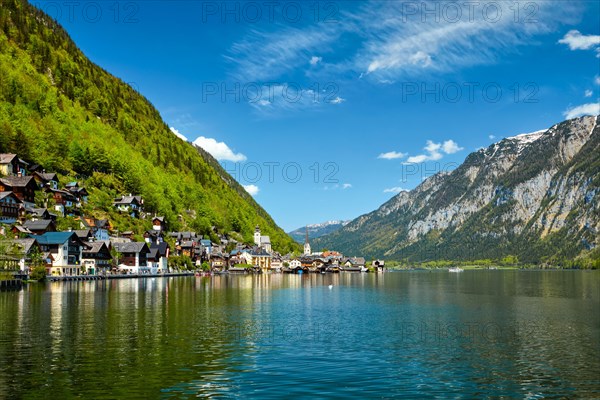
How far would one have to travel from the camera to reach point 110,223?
18638 centimetres

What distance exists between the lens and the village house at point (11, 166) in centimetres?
16262

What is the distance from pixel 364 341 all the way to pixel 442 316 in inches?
955

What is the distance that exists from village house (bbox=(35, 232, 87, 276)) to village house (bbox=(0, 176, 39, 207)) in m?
21.5

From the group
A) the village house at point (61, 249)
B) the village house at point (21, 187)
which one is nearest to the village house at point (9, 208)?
the village house at point (21, 187)

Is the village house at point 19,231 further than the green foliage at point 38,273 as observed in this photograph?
Yes

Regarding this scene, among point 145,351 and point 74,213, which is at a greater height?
point 74,213

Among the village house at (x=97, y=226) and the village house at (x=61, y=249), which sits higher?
the village house at (x=97, y=226)

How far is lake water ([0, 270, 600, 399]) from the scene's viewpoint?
30438 mm

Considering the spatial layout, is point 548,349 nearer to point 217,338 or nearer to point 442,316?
point 442,316

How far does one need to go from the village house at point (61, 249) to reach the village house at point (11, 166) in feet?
121

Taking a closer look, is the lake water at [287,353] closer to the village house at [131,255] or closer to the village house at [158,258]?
the village house at [131,255]

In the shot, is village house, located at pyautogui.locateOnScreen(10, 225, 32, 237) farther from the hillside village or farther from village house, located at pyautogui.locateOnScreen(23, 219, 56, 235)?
village house, located at pyautogui.locateOnScreen(23, 219, 56, 235)

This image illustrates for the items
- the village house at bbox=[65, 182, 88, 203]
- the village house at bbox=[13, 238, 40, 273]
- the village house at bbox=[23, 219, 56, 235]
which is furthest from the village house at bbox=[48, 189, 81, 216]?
the village house at bbox=[13, 238, 40, 273]

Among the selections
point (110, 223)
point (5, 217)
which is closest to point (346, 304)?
point (5, 217)
